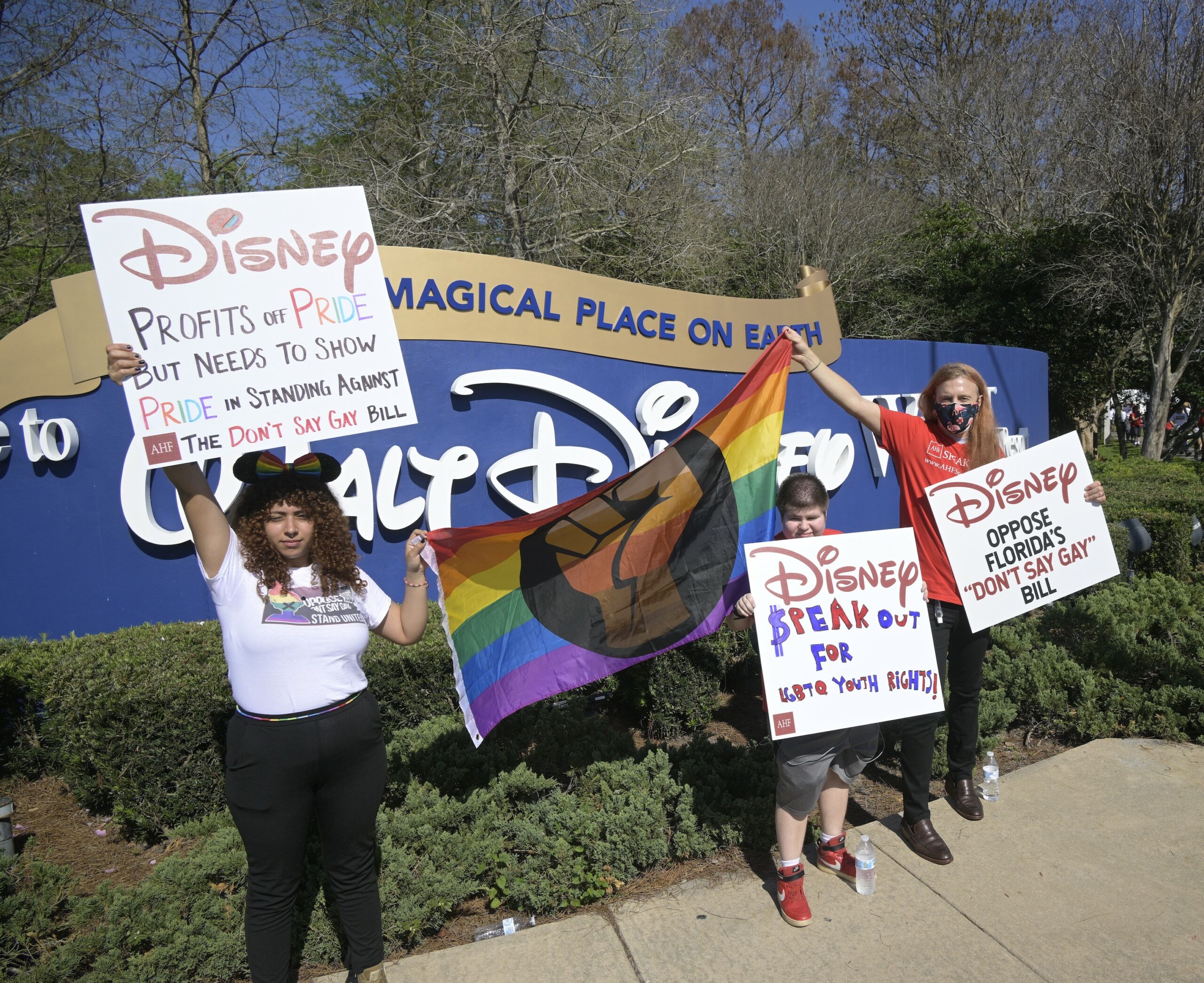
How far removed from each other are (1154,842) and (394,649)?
3.88m

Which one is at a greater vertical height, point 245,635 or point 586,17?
point 586,17

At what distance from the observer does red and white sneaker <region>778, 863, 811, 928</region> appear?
11.1ft

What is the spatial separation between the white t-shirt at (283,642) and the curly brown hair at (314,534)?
0.10 ft

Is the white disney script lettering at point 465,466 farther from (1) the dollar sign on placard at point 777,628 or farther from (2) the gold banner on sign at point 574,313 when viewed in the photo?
(1) the dollar sign on placard at point 777,628

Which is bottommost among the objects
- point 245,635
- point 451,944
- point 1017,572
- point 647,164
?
point 451,944

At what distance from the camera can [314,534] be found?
2.92m

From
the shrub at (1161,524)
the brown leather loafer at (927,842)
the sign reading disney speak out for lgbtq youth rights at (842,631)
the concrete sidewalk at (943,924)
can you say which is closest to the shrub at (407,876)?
the concrete sidewalk at (943,924)

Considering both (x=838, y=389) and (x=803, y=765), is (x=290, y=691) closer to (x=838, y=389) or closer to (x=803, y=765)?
(x=803, y=765)

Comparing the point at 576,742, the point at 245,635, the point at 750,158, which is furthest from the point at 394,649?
the point at 750,158

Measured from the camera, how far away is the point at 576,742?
15.1ft

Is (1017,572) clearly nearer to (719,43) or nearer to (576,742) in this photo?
(576,742)

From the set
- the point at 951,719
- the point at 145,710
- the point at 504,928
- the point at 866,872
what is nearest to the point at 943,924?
the point at 866,872

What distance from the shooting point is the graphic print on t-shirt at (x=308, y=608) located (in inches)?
109

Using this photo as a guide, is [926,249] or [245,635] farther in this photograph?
[926,249]
